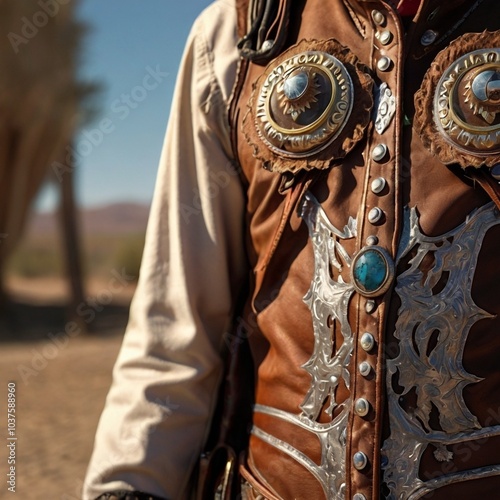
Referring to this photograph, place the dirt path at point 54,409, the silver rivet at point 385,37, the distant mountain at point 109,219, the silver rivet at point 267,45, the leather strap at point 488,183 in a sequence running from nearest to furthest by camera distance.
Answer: the leather strap at point 488,183 < the silver rivet at point 385,37 < the silver rivet at point 267,45 < the dirt path at point 54,409 < the distant mountain at point 109,219

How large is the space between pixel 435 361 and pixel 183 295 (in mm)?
519

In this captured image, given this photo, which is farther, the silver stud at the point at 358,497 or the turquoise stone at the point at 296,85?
the turquoise stone at the point at 296,85

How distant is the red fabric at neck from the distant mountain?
49722mm

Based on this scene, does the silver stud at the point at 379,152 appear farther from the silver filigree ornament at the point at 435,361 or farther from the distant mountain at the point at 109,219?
the distant mountain at the point at 109,219

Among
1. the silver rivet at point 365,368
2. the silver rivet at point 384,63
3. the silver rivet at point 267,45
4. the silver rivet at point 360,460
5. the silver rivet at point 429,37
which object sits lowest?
the silver rivet at point 360,460

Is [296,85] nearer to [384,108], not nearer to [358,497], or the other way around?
[384,108]

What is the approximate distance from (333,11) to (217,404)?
81 cm

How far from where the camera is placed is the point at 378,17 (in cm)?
129

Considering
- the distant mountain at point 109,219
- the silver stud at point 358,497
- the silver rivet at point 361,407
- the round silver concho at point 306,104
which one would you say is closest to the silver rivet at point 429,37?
the round silver concho at point 306,104

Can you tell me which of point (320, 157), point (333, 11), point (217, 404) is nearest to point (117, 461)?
point (217, 404)

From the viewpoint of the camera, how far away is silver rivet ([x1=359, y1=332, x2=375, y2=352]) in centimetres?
120

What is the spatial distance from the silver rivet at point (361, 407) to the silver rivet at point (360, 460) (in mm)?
63

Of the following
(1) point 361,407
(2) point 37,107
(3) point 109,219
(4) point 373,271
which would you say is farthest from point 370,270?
(3) point 109,219

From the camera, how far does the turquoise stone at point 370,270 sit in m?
1.19
